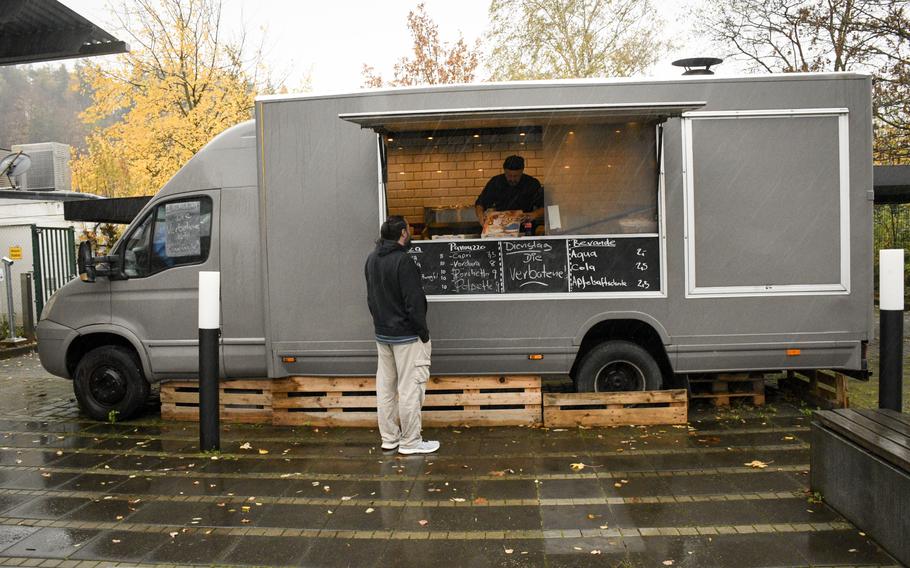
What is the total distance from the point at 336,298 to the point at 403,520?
8.77 feet

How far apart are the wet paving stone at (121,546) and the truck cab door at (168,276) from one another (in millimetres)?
2908

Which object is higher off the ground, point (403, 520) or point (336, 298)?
point (336, 298)

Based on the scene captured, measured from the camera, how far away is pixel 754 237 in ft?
21.6

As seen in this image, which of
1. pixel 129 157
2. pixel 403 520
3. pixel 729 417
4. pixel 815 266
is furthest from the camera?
pixel 129 157

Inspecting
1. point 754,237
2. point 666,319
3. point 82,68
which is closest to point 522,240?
point 666,319

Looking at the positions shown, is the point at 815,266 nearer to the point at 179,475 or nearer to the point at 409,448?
the point at 409,448

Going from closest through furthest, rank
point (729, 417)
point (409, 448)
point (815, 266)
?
point (409, 448), point (815, 266), point (729, 417)

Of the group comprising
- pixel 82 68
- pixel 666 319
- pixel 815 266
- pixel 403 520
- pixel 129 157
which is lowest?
pixel 403 520

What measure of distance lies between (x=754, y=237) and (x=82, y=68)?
17.6m

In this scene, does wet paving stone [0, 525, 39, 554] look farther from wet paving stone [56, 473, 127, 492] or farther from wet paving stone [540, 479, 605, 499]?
wet paving stone [540, 479, 605, 499]

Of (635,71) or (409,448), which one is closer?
(409,448)

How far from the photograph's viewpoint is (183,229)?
730cm

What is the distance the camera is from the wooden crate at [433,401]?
22.3 feet

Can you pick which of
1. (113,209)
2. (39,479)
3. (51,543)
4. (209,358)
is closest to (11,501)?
(39,479)
